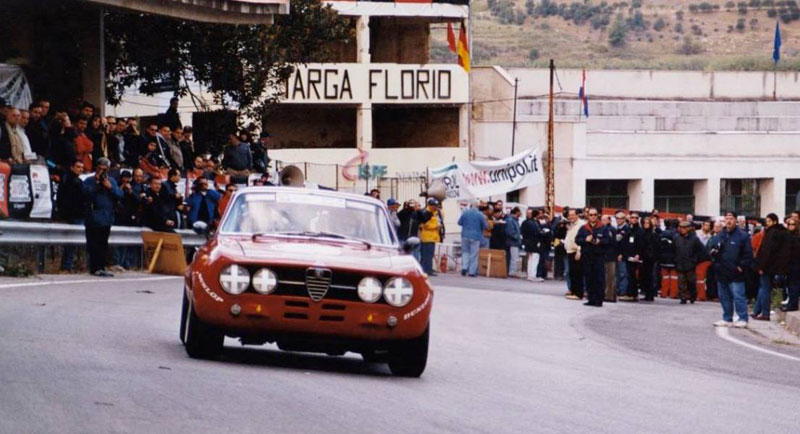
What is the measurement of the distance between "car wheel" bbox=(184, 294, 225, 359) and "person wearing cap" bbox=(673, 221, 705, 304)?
2045 centimetres

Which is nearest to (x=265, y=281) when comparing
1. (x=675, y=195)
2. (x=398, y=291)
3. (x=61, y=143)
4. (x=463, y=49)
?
(x=398, y=291)

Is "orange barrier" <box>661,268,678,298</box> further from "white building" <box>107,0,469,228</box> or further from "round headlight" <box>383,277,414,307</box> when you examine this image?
"round headlight" <box>383,277,414,307</box>

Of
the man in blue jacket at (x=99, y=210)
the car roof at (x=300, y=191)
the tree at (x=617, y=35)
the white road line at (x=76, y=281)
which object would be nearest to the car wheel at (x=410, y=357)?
the car roof at (x=300, y=191)

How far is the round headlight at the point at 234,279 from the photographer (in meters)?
12.3

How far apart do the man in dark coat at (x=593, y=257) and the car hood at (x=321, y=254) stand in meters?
14.5

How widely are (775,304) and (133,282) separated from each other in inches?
491

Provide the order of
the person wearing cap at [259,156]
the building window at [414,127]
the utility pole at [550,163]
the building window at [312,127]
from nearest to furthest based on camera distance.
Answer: the person wearing cap at [259,156], the utility pole at [550,163], the building window at [312,127], the building window at [414,127]

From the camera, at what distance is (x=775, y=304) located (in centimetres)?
2905

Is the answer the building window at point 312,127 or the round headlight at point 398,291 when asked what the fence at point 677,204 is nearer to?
the building window at point 312,127

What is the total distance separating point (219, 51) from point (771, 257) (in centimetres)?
1494

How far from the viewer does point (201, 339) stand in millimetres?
12672

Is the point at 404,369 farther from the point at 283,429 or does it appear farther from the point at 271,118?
the point at 271,118

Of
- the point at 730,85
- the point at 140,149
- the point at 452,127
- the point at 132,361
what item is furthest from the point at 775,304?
the point at 730,85

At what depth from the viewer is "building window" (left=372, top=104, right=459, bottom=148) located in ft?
211
